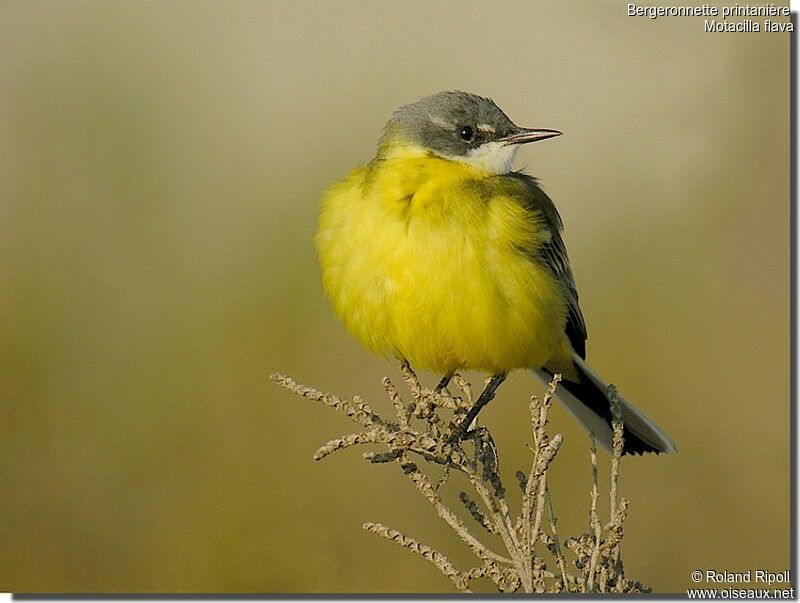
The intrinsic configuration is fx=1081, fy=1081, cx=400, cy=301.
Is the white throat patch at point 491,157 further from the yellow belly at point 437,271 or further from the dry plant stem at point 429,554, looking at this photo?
the dry plant stem at point 429,554

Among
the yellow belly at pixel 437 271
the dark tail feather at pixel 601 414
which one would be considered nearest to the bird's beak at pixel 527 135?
the yellow belly at pixel 437 271

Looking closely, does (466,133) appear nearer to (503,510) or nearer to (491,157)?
(491,157)

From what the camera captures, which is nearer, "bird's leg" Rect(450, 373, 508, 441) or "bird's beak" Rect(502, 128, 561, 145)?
"bird's leg" Rect(450, 373, 508, 441)

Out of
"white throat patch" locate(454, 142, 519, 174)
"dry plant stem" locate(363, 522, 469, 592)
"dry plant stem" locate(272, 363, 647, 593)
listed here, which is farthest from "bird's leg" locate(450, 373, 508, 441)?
"white throat patch" locate(454, 142, 519, 174)

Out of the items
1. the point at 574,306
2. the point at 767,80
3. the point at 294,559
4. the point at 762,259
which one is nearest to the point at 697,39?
the point at 767,80

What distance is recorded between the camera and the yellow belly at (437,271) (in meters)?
3.18

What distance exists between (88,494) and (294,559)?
33.9 inches

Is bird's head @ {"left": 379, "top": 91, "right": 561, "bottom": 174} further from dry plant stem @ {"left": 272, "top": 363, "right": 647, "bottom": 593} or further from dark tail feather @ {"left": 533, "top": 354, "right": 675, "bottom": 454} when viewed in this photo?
dry plant stem @ {"left": 272, "top": 363, "right": 647, "bottom": 593}

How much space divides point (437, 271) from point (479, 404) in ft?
1.75

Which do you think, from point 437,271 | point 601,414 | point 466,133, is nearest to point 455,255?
point 437,271

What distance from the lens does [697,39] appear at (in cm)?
422

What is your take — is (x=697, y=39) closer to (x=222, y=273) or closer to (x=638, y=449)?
(x=638, y=449)

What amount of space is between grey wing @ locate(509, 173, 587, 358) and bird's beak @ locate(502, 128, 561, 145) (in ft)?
0.40

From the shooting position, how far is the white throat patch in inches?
143
